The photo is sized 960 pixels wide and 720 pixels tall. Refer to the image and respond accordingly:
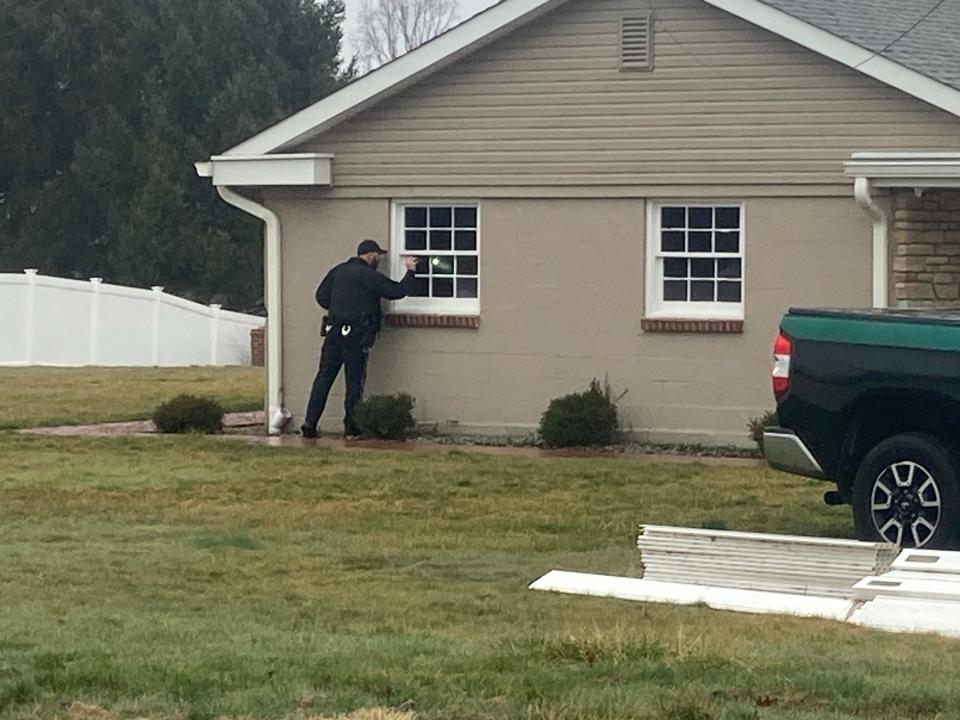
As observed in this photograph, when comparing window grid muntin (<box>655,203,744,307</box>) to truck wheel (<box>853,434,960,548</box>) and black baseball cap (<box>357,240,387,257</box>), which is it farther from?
truck wheel (<box>853,434,960,548</box>)

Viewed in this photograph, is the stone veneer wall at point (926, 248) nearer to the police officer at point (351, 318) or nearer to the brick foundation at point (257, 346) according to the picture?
the police officer at point (351, 318)

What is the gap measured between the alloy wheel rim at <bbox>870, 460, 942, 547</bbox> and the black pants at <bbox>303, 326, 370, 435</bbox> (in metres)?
9.04

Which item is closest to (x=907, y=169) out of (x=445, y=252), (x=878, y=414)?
(x=445, y=252)

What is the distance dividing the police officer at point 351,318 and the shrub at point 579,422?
203cm

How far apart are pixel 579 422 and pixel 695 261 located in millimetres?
1907

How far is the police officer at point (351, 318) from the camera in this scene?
1950 centimetres

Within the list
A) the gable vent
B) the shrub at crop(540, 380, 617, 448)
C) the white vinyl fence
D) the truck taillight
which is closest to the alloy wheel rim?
the truck taillight

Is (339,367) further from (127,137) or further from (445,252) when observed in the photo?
(127,137)

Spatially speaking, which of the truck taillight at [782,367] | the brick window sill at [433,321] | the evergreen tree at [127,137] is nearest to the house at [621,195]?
the brick window sill at [433,321]

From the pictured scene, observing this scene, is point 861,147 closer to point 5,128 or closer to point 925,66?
point 925,66

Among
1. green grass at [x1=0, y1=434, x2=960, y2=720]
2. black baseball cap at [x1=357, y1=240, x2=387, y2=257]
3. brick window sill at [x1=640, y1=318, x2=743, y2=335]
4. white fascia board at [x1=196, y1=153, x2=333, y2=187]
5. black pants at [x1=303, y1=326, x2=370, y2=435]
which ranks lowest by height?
green grass at [x1=0, y1=434, x2=960, y2=720]

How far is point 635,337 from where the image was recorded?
62.4 ft

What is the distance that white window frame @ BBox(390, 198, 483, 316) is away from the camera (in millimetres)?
19812

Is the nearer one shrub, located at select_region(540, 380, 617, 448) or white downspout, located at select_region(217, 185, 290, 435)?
shrub, located at select_region(540, 380, 617, 448)
